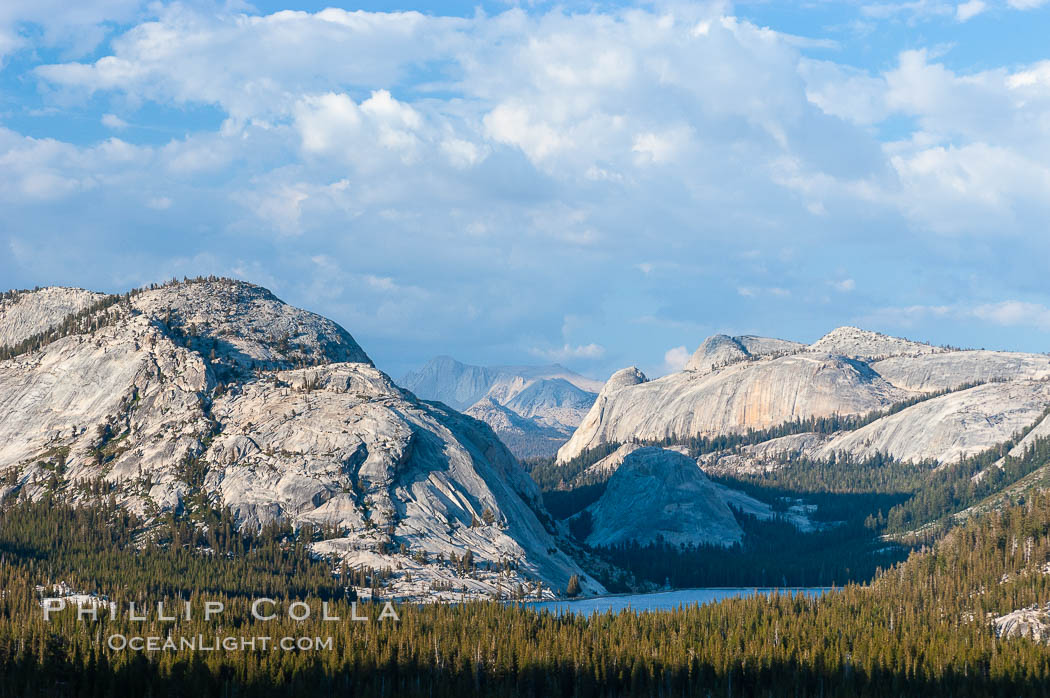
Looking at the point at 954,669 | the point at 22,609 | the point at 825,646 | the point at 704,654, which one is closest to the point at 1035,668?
the point at 954,669

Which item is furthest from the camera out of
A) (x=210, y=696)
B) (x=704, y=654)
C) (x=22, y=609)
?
(x=22, y=609)

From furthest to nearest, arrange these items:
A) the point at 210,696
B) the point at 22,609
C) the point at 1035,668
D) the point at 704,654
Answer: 1. the point at 22,609
2. the point at 704,654
3. the point at 1035,668
4. the point at 210,696

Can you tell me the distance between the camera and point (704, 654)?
161500 millimetres

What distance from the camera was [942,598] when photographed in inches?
7776

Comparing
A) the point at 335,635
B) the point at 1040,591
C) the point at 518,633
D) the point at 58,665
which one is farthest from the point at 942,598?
the point at 58,665

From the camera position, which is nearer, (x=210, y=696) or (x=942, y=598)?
(x=210, y=696)

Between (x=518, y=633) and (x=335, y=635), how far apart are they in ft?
80.9

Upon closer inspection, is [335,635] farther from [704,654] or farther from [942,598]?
[942,598]

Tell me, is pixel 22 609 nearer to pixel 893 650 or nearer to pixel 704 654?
pixel 704 654

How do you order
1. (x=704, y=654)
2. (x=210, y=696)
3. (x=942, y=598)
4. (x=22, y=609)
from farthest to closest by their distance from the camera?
(x=942, y=598) < (x=22, y=609) < (x=704, y=654) < (x=210, y=696)

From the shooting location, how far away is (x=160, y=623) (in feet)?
551

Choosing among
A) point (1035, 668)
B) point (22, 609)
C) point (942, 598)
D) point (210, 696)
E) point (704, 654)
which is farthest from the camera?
point (942, 598)

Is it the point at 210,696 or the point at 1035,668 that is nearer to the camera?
the point at 210,696

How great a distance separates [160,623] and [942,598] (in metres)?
120
